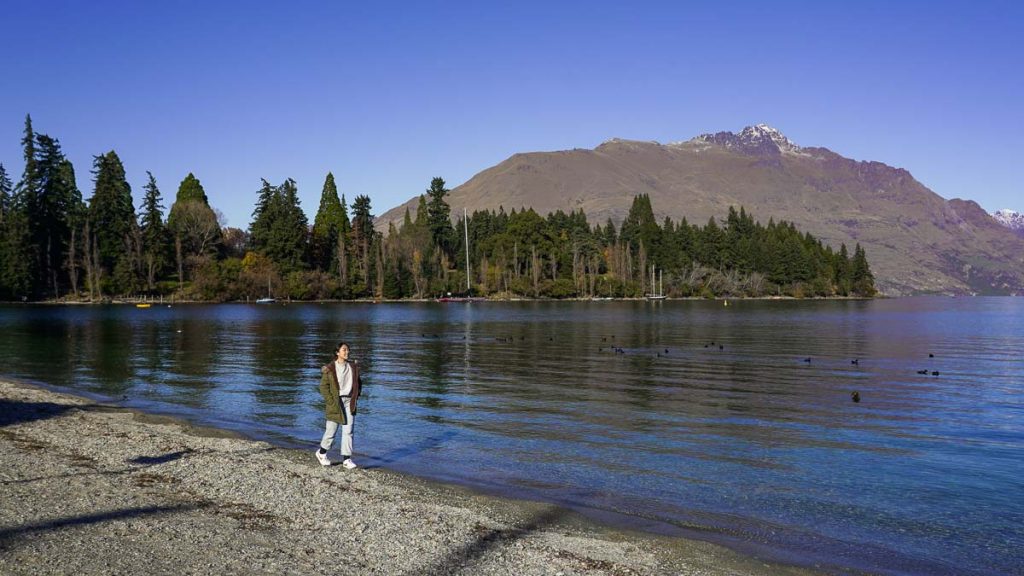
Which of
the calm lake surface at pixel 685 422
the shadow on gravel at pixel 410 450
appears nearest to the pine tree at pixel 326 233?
the calm lake surface at pixel 685 422

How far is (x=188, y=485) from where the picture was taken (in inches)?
679

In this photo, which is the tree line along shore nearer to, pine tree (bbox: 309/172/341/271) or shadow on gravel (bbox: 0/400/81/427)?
pine tree (bbox: 309/172/341/271)

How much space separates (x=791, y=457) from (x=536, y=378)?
2087 centimetres

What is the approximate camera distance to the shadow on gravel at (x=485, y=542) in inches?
485

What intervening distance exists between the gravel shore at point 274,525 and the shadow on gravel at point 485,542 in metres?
0.02

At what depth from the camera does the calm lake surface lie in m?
16.2

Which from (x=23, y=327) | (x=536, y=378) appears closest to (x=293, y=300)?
(x=23, y=327)

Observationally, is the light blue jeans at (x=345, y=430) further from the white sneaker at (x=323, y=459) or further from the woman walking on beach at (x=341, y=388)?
the white sneaker at (x=323, y=459)

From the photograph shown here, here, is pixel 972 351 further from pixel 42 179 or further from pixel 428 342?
pixel 42 179

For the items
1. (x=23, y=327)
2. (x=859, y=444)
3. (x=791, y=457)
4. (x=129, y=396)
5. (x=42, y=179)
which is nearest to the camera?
(x=791, y=457)

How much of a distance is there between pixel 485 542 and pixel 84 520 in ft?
24.1

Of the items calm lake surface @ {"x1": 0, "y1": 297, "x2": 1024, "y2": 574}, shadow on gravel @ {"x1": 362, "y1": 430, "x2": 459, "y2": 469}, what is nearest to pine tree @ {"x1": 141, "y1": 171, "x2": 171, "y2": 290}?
calm lake surface @ {"x1": 0, "y1": 297, "x2": 1024, "y2": 574}

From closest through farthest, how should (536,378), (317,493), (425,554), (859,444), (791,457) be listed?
1. (425,554)
2. (317,493)
3. (791,457)
4. (859,444)
5. (536,378)

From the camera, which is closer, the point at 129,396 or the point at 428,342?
the point at 129,396
